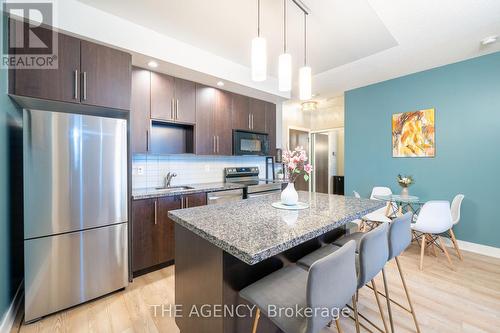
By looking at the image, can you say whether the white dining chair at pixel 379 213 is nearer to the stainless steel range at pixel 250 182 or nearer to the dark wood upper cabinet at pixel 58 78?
the stainless steel range at pixel 250 182

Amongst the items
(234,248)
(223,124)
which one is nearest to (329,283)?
(234,248)

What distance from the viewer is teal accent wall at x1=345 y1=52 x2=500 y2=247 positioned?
107 inches

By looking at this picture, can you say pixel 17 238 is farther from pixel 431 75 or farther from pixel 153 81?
pixel 431 75

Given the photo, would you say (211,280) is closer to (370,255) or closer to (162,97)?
(370,255)

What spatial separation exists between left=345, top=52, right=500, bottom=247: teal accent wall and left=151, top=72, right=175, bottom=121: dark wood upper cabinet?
3.35 meters

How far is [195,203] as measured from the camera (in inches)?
105

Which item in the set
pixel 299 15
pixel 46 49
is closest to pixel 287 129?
pixel 299 15

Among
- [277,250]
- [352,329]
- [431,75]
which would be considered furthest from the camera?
[431,75]

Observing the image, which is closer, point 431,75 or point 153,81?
point 153,81

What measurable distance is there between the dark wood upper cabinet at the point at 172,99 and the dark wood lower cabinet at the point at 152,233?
42.1 inches

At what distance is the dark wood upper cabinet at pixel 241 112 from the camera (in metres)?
3.43

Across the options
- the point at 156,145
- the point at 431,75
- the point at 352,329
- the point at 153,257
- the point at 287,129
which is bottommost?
the point at 352,329

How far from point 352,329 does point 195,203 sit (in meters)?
1.96

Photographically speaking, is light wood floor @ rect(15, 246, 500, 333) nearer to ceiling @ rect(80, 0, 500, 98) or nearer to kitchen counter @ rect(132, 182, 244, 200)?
kitchen counter @ rect(132, 182, 244, 200)
